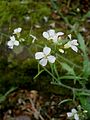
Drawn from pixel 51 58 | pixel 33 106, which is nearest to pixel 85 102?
pixel 51 58

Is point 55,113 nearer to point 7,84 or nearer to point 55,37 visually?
point 7,84

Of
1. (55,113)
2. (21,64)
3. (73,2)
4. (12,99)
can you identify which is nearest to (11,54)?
(21,64)

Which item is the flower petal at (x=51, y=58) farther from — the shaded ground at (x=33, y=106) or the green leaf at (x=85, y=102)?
the shaded ground at (x=33, y=106)

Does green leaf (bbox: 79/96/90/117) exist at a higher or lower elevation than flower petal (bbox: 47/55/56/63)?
lower

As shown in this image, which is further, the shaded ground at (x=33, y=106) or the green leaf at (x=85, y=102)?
the shaded ground at (x=33, y=106)

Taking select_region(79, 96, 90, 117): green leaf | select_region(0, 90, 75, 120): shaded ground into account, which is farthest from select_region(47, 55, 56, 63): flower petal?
select_region(0, 90, 75, 120): shaded ground

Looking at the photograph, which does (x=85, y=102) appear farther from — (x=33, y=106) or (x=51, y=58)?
(x=33, y=106)

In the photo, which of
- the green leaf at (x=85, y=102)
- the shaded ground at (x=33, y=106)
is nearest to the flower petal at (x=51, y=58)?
the green leaf at (x=85, y=102)

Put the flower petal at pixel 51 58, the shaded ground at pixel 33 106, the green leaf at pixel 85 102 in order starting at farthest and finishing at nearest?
the shaded ground at pixel 33 106 < the green leaf at pixel 85 102 < the flower petal at pixel 51 58

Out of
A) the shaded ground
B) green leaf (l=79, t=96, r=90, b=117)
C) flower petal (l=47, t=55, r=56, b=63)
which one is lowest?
the shaded ground

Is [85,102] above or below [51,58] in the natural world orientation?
below

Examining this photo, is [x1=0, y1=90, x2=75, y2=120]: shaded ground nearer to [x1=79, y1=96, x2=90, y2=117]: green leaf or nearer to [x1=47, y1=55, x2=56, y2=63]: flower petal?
[x1=79, y1=96, x2=90, y2=117]: green leaf
